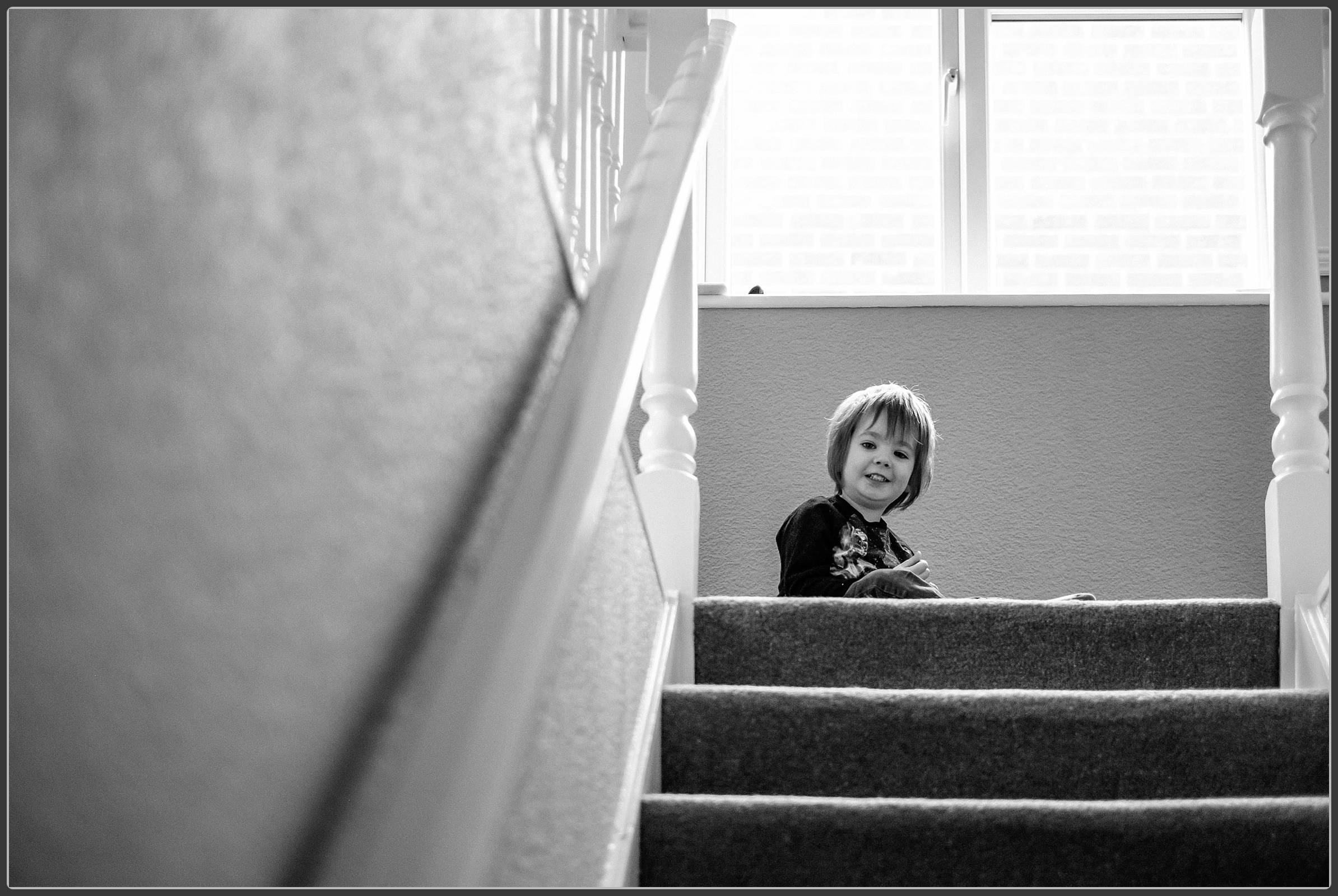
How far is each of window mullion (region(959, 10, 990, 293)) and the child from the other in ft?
2.35

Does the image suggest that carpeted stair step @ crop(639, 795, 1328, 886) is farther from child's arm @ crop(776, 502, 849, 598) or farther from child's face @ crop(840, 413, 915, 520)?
child's face @ crop(840, 413, 915, 520)

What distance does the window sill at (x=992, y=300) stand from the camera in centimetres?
323

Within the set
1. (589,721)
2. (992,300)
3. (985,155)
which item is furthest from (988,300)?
(589,721)

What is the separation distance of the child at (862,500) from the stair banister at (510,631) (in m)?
1.33

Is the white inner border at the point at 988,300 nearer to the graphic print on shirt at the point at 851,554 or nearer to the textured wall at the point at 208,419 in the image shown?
the graphic print on shirt at the point at 851,554

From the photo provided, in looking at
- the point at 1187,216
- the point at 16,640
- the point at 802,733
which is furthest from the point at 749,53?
the point at 16,640

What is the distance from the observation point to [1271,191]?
84.4 inches

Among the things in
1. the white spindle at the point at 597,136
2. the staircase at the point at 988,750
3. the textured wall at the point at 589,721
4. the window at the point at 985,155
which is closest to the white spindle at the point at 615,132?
the white spindle at the point at 597,136

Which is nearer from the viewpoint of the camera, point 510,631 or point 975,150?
point 510,631

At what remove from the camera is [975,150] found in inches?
137

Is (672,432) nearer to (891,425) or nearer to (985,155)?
(891,425)

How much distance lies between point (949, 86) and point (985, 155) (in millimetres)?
196

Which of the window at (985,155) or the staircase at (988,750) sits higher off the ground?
the window at (985,155)

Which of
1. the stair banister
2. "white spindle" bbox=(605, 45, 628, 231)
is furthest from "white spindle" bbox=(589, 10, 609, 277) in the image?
the stair banister
